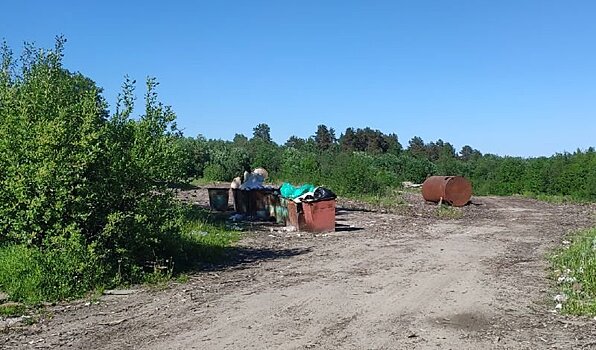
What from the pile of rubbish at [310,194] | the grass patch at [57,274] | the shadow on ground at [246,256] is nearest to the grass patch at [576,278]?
the shadow on ground at [246,256]

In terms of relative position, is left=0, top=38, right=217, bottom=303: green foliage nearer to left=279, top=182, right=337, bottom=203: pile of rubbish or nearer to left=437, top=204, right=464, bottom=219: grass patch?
left=279, top=182, right=337, bottom=203: pile of rubbish

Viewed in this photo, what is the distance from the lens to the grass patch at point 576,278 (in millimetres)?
7684

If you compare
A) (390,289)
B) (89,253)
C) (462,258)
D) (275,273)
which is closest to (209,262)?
(275,273)

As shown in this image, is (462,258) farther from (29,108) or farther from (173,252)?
(29,108)

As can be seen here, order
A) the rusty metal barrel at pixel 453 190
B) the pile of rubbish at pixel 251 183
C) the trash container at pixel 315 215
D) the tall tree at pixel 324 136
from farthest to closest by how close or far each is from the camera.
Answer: the tall tree at pixel 324 136 → the rusty metal barrel at pixel 453 190 → the pile of rubbish at pixel 251 183 → the trash container at pixel 315 215

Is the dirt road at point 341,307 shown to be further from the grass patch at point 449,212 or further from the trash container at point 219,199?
the trash container at point 219,199

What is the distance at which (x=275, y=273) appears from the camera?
10.5m

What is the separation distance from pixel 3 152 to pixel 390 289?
20.9 feet

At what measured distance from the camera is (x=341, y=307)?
7895 mm

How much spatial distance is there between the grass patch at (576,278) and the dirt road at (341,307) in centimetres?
23

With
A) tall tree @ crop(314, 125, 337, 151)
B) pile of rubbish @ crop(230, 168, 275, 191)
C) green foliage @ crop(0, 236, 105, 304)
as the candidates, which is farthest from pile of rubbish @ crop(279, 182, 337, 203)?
tall tree @ crop(314, 125, 337, 151)

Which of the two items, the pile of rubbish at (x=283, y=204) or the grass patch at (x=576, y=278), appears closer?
the grass patch at (x=576, y=278)

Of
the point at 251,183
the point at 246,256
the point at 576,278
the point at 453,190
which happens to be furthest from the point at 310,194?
the point at 453,190

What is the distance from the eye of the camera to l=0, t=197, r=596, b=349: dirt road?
646 centimetres
